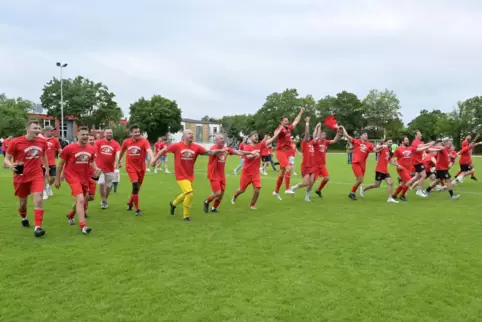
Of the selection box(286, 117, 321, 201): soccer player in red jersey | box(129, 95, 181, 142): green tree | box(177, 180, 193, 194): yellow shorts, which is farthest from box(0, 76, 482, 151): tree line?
box(177, 180, 193, 194): yellow shorts

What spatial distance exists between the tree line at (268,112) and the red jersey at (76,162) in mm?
67786

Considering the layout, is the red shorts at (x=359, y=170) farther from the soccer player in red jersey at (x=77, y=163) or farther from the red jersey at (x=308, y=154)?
the soccer player in red jersey at (x=77, y=163)

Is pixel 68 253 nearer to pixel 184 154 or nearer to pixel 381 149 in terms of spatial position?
pixel 184 154

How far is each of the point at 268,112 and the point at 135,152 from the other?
80.1 metres

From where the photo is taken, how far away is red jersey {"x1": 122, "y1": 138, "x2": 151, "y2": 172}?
10617 millimetres

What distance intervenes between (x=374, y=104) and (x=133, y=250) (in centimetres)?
9049

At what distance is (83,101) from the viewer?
71.6m

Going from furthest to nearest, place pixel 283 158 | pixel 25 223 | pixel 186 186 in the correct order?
pixel 283 158 → pixel 186 186 → pixel 25 223

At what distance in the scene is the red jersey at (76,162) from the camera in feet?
27.0

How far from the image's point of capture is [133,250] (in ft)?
22.4

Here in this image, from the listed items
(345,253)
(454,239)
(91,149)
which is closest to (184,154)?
(91,149)

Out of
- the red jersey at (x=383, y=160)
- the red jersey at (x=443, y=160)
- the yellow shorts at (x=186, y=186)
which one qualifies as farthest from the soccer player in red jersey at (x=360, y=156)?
the yellow shorts at (x=186, y=186)

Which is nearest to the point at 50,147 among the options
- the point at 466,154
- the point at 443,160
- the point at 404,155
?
the point at 404,155

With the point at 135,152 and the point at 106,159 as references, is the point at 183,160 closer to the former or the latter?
the point at 135,152
